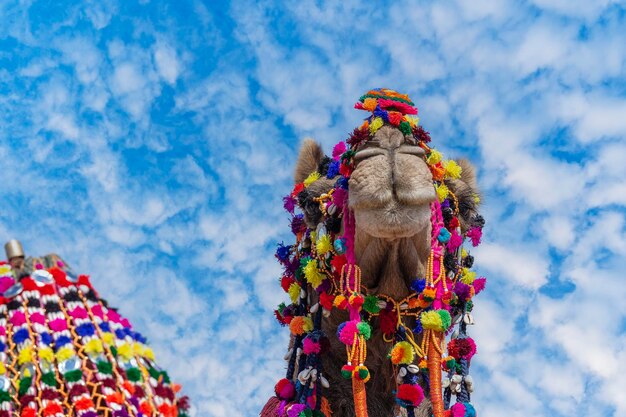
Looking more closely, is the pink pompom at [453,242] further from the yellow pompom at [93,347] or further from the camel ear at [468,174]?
the yellow pompom at [93,347]

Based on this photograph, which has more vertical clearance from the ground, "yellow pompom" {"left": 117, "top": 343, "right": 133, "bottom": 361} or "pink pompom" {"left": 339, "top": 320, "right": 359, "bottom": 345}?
"pink pompom" {"left": 339, "top": 320, "right": 359, "bottom": 345}

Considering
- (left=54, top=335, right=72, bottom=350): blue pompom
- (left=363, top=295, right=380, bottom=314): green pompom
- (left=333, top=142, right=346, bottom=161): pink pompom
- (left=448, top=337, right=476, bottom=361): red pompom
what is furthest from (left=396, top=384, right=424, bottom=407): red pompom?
(left=54, top=335, right=72, bottom=350): blue pompom

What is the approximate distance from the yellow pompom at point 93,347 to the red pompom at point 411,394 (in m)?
2.78

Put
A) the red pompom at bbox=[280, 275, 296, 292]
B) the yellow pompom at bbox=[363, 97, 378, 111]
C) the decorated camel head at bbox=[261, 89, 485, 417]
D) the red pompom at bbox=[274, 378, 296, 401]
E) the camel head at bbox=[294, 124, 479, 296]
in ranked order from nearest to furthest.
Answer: the camel head at bbox=[294, 124, 479, 296], the decorated camel head at bbox=[261, 89, 485, 417], the yellow pompom at bbox=[363, 97, 378, 111], the red pompom at bbox=[274, 378, 296, 401], the red pompom at bbox=[280, 275, 296, 292]

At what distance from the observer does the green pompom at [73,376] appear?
220 centimetres

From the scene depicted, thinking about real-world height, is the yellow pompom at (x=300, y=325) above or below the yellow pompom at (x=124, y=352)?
above

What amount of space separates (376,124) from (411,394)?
169 centimetres

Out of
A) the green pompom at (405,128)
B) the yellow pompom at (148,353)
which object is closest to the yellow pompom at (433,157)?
the green pompom at (405,128)

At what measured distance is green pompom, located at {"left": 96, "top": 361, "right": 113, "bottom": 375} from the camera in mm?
2246

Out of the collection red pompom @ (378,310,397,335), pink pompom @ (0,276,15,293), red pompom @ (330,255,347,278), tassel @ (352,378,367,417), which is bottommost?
pink pompom @ (0,276,15,293)

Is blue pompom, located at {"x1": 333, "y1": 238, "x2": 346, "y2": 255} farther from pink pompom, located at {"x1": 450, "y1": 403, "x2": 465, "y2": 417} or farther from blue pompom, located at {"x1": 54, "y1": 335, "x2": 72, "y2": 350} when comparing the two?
blue pompom, located at {"x1": 54, "y1": 335, "x2": 72, "y2": 350}

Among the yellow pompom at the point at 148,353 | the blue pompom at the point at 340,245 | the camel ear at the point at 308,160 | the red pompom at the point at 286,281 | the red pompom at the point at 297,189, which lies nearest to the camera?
the yellow pompom at the point at 148,353

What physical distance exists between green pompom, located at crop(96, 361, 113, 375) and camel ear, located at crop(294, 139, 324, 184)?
397 centimetres

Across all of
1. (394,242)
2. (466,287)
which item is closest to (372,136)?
(394,242)
